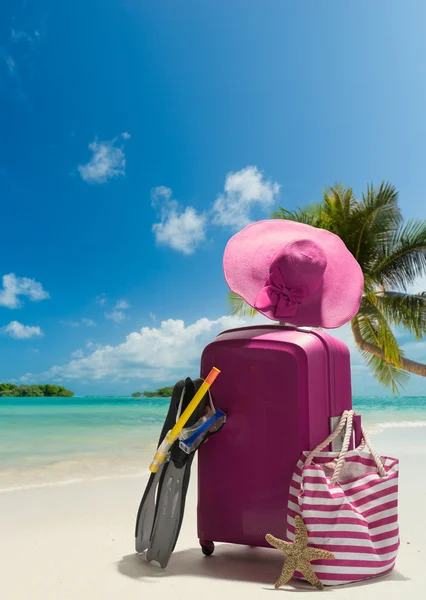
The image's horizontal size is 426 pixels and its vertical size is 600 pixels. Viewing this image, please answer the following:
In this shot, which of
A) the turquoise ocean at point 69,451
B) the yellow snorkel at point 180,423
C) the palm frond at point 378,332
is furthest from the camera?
the palm frond at point 378,332

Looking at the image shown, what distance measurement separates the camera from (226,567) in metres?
2.49

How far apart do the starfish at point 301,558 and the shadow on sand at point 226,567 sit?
0.04m

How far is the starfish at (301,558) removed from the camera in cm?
214

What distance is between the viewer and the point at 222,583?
2227 millimetres

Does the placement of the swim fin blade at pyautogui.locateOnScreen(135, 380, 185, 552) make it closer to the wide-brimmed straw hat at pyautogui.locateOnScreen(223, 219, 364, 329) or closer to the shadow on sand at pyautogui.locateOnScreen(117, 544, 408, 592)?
the shadow on sand at pyautogui.locateOnScreen(117, 544, 408, 592)

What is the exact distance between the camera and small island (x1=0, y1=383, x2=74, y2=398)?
123 ft

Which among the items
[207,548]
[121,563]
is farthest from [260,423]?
[121,563]

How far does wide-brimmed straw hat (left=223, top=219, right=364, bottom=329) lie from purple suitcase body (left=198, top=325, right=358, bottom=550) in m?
0.15

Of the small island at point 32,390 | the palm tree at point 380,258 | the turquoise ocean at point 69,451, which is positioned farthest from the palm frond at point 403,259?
the small island at point 32,390

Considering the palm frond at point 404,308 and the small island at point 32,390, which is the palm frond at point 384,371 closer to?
the palm frond at point 404,308

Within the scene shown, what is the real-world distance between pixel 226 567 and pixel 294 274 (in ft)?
4.35

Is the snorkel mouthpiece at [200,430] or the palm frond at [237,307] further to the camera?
the palm frond at [237,307]

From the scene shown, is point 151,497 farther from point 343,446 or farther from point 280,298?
point 280,298

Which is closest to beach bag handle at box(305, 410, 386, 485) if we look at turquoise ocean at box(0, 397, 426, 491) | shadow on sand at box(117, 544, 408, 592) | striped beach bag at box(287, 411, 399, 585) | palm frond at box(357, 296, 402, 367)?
striped beach bag at box(287, 411, 399, 585)
